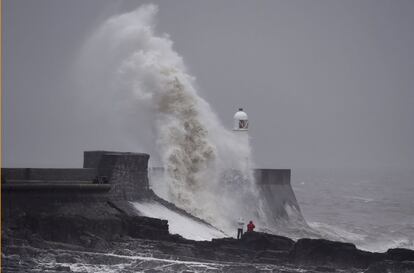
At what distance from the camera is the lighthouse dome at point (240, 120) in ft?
94.1

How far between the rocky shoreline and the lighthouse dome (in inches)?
435

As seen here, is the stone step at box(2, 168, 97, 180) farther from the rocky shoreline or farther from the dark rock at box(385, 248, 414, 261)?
the dark rock at box(385, 248, 414, 261)

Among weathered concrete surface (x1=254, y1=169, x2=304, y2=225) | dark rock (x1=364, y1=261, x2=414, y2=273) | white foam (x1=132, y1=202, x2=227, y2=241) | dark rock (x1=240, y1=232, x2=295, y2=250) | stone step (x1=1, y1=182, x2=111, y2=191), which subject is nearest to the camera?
dark rock (x1=364, y1=261, x2=414, y2=273)

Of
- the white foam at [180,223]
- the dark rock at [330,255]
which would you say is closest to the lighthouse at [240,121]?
the white foam at [180,223]

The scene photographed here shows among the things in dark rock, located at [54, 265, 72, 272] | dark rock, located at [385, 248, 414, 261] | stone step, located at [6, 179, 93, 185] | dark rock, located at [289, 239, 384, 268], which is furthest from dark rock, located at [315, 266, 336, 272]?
stone step, located at [6, 179, 93, 185]

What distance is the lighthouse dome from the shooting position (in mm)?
28672

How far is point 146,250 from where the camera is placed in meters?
17.2

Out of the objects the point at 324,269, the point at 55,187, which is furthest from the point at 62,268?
the point at 324,269

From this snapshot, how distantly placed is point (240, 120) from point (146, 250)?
11972 mm

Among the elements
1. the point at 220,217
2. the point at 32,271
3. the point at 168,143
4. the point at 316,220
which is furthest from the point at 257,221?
the point at 32,271

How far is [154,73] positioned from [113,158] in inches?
331

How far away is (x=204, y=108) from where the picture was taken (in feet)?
91.2

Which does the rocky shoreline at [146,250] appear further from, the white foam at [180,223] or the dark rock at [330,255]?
the white foam at [180,223]

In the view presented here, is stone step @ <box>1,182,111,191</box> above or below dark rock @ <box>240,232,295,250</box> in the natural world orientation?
above
